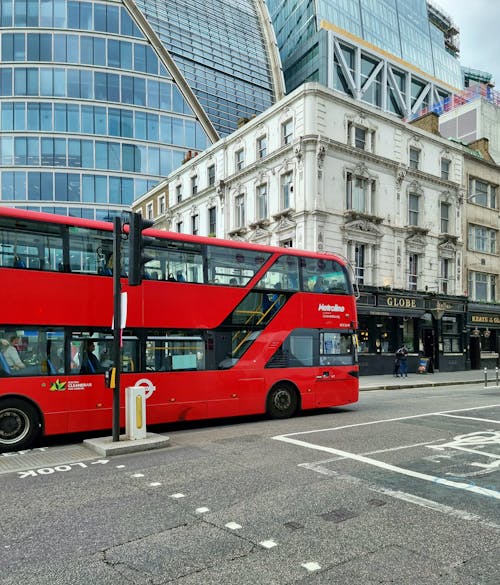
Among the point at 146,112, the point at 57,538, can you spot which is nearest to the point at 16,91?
the point at 146,112

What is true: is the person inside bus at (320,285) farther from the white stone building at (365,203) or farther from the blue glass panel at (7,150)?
the blue glass panel at (7,150)

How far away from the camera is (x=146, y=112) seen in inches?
2251

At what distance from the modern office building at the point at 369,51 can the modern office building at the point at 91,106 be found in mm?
21078

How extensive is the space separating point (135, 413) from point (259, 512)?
4078mm

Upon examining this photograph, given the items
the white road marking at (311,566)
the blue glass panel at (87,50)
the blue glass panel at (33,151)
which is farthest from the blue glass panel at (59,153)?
the white road marking at (311,566)

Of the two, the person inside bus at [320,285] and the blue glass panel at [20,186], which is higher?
the blue glass panel at [20,186]

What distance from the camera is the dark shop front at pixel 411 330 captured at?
26.6 metres

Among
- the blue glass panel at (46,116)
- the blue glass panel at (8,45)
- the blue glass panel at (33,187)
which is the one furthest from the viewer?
the blue glass panel at (8,45)

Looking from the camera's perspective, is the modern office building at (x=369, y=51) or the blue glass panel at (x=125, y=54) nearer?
the blue glass panel at (x=125, y=54)

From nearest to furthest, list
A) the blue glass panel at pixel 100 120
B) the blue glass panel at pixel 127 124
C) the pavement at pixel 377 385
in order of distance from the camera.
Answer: the pavement at pixel 377 385, the blue glass panel at pixel 100 120, the blue glass panel at pixel 127 124

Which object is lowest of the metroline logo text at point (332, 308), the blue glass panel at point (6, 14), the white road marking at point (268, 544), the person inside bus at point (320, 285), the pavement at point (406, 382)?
the pavement at point (406, 382)

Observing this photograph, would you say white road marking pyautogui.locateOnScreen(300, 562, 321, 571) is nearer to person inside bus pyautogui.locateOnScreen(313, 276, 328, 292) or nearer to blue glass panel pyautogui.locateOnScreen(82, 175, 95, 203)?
person inside bus pyautogui.locateOnScreen(313, 276, 328, 292)

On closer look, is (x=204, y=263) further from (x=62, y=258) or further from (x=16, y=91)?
(x=16, y=91)

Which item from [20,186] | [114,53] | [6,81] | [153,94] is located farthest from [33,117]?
[153,94]
